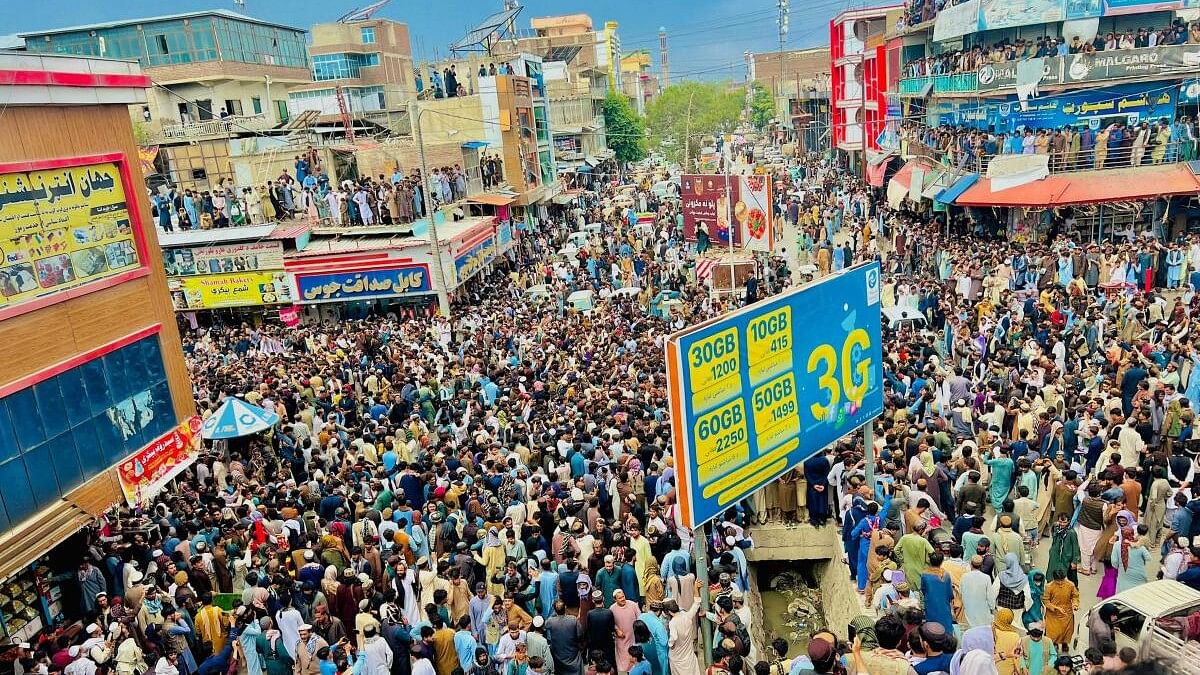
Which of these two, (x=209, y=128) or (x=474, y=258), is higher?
(x=209, y=128)

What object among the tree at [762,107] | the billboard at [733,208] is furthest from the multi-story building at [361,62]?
the tree at [762,107]

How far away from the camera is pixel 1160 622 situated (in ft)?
21.8

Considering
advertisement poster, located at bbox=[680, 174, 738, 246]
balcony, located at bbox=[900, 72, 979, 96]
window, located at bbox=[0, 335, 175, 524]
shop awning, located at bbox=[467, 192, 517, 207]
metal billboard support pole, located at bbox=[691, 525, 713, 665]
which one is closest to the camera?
metal billboard support pole, located at bbox=[691, 525, 713, 665]

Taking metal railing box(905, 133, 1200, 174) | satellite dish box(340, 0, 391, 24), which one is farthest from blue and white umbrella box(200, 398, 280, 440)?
satellite dish box(340, 0, 391, 24)

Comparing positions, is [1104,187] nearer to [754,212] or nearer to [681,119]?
[754,212]

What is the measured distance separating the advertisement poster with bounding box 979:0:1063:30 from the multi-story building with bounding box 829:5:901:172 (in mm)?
18868

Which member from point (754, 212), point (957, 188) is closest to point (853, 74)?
point (957, 188)

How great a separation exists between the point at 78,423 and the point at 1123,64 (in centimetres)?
2447

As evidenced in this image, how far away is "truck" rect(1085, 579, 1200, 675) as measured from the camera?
6.45 m

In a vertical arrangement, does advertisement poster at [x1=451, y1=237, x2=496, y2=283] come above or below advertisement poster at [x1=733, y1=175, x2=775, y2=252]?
below

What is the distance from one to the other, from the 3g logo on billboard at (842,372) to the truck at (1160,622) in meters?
3.43

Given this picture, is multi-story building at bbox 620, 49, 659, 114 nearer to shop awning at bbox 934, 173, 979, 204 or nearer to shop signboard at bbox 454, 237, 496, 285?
shop signboard at bbox 454, 237, 496, 285

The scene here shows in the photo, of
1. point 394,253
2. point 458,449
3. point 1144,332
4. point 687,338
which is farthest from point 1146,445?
point 394,253

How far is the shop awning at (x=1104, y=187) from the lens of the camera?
72.9 ft
